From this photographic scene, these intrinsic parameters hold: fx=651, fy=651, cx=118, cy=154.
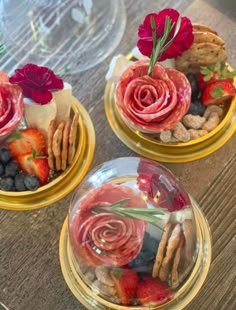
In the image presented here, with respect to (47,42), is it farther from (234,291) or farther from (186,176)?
(234,291)

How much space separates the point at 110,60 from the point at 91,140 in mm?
158

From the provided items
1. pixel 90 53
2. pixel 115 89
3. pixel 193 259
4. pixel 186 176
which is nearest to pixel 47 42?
pixel 90 53

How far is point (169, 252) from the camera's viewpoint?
90cm

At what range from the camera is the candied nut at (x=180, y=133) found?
102 cm

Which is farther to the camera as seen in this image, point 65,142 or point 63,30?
point 63,30

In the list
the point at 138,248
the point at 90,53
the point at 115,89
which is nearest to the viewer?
the point at 138,248

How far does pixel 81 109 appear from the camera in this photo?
1078 millimetres

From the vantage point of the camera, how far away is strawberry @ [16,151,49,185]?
999 millimetres

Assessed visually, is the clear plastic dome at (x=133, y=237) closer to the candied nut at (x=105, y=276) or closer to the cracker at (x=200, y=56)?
the candied nut at (x=105, y=276)

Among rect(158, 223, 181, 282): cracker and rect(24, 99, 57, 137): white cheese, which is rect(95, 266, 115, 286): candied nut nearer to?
rect(158, 223, 181, 282): cracker

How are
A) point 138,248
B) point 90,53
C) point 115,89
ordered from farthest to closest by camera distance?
point 90,53 → point 115,89 → point 138,248

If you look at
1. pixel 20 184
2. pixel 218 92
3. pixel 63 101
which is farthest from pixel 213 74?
pixel 20 184

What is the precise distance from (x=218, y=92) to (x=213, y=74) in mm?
34

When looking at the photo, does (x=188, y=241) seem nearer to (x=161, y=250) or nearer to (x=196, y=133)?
(x=161, y=250)
